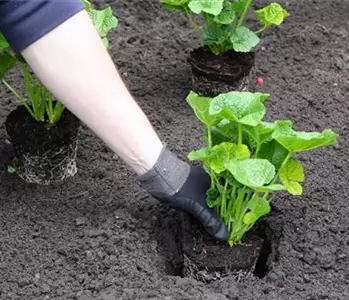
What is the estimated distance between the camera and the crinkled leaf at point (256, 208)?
1.66 meters

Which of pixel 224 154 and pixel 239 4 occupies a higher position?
pixel 224 154

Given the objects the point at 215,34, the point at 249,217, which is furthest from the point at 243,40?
the point at 249,217

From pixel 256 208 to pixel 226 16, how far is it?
0.69 meters

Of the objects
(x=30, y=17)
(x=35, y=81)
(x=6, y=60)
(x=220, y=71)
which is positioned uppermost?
(x=30, y=17)

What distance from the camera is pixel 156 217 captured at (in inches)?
75.5

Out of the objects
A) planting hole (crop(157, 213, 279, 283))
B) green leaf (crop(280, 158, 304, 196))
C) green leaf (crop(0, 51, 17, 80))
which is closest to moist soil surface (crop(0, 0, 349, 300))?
planting hole (crop(157, 213, 279, 283))

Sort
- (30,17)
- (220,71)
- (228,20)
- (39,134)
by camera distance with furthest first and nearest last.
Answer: (220,71) < (228,20) < (39,134) < (30,17)

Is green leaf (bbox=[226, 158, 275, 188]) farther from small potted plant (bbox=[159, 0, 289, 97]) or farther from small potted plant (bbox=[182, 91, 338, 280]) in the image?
small potted plant (bbox=[159, 0, 289, 97])

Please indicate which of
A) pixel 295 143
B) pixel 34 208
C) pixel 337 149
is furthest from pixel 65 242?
pixel 337 149

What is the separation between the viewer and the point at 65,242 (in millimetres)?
1855

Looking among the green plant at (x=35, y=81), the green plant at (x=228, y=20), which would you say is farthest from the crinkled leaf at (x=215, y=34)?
the green plant at (x=35, y=81)

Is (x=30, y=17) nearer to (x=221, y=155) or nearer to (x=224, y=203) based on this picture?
(x=221, y=155)

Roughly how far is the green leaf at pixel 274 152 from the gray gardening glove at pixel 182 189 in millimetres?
186

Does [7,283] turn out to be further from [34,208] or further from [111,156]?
[111,156]
